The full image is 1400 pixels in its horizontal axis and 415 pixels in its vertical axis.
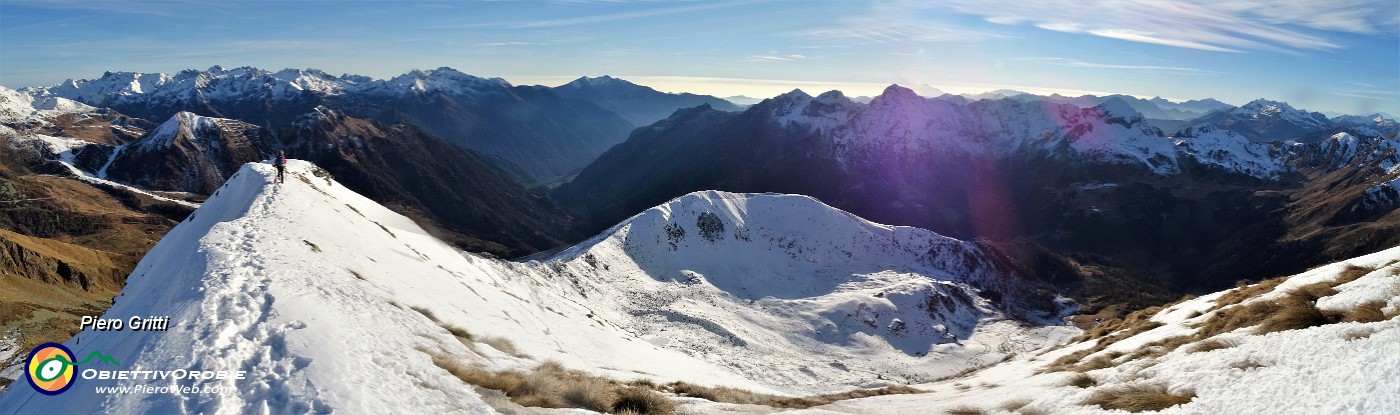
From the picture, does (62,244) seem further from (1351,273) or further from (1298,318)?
(1351,273)

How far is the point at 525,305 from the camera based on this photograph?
40625 millimetres

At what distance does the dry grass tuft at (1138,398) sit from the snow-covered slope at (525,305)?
1214cm

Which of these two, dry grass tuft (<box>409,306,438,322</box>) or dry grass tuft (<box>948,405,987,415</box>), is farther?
dry grass tuft (<box>409,306,438,322</box>)

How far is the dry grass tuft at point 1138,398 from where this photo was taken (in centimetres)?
1026

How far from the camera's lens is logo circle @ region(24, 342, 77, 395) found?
37.3 ft

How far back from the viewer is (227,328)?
12469 millimetres

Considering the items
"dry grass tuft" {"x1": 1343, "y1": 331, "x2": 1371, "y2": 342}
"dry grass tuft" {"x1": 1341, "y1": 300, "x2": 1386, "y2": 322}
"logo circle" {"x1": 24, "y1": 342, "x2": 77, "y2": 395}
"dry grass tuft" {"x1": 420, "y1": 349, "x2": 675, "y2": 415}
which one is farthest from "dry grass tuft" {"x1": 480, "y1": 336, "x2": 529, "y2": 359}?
"dry grass tuft" {"x1": 1341, "y1": 300, "x2": 1386, "y2": 322}

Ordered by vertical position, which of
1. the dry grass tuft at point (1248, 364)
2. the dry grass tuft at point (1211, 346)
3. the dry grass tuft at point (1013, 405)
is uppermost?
the dry grass tuft at point (1248, 364)

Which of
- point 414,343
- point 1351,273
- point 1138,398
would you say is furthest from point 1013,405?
point 414,343

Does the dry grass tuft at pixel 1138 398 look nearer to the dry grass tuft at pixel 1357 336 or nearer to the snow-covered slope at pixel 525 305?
the dry grass tuft at pixel 1357 336

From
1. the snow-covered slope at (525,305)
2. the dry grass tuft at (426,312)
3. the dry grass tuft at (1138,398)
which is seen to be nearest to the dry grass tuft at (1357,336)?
the dry grass tuft at (1138,398)

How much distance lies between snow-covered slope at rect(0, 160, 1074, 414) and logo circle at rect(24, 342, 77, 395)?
28cm

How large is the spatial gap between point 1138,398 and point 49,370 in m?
20.7

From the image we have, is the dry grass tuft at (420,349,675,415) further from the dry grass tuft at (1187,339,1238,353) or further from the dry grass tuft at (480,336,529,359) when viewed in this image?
the dry grass tuft at (1187,339,1238,353)
